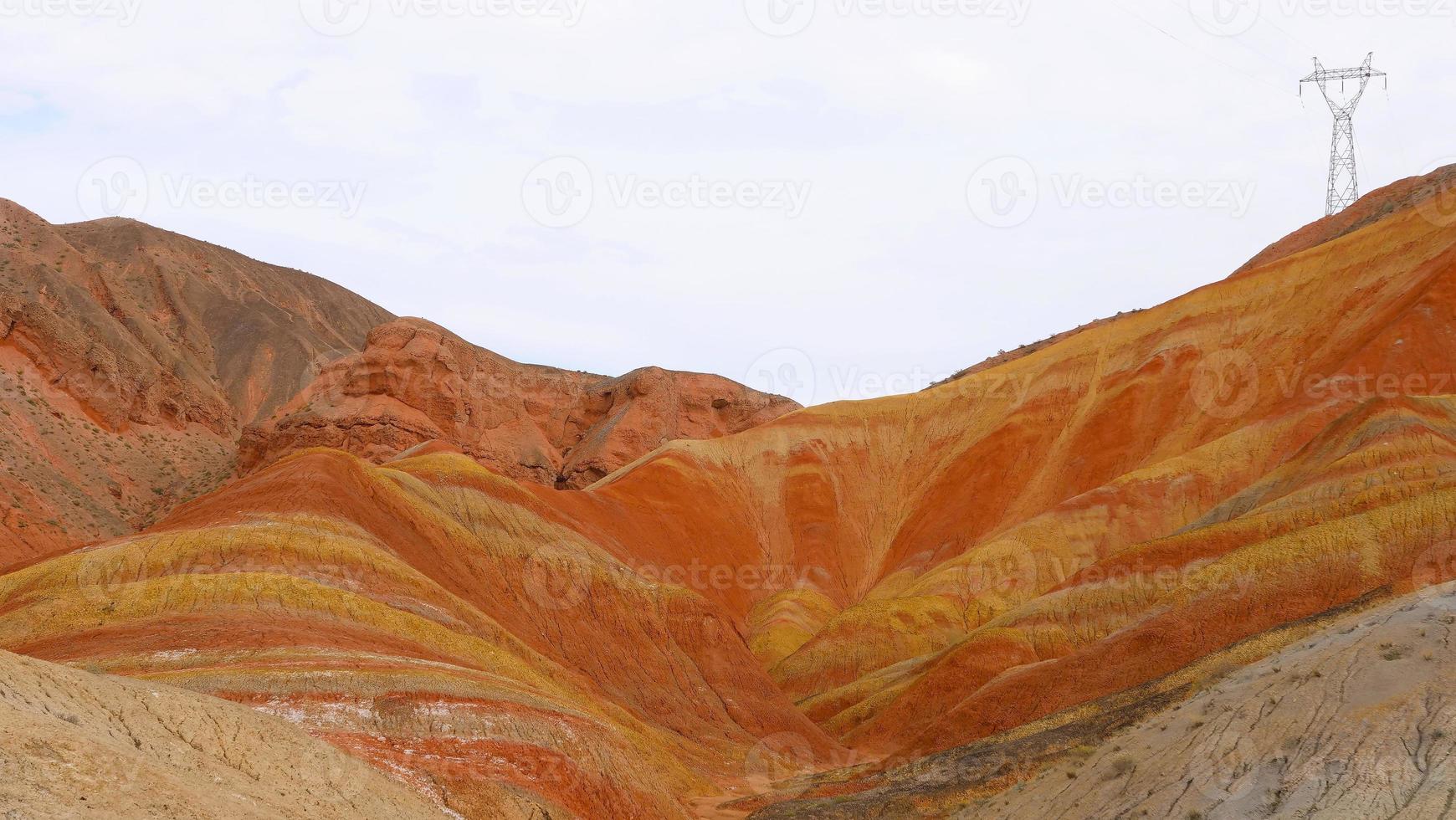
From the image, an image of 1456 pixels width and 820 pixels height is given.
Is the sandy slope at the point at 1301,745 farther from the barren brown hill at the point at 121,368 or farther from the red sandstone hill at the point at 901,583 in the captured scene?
the barren brown hill at the point at 121,368

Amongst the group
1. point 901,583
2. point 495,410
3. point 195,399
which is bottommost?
point 901,583

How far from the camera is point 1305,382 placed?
75.7 meters

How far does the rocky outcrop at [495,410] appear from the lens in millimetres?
86500

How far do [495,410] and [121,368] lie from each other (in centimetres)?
2861

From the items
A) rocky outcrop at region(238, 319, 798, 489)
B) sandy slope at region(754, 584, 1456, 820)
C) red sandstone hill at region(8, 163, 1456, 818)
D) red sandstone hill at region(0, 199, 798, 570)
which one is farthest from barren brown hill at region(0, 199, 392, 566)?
sandy slope at region(754, 584, 1456, 820)

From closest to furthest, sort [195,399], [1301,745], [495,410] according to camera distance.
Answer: [1301,745], [495,410], [195,399]

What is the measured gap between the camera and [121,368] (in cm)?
10075

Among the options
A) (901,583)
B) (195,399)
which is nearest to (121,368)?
(195,399)

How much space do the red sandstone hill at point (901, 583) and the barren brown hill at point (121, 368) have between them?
1196 centimetres

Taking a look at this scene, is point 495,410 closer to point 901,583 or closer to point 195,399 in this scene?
point 195,399

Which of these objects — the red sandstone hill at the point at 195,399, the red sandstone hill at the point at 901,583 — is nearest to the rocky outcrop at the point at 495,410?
the red sandstone hill at the point at 195,399

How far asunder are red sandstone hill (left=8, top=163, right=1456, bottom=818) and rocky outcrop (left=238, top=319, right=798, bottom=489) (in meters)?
0.48

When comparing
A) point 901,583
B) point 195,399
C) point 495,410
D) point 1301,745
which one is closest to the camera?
point 1301,745

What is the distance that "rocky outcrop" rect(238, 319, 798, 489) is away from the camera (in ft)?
284
